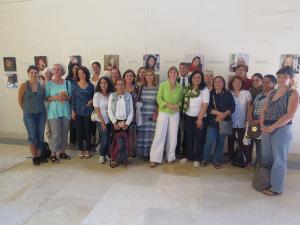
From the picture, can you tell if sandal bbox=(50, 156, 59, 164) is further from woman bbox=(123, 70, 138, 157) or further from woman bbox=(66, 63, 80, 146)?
woman bbox=(123, 70, 138, 157)

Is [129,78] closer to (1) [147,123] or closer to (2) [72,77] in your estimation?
(1) [147,123]

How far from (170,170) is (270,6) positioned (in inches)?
116

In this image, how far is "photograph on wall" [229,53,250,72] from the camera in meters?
4.14

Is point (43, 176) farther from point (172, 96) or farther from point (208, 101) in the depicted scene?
point (208, 101)

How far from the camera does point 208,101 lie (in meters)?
3.57

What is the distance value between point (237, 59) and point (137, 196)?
8.90ft

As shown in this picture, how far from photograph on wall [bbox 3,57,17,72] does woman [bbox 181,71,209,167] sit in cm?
362

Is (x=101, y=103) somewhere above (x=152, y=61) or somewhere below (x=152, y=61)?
below

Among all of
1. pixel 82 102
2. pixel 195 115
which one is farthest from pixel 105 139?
pixel 195 115

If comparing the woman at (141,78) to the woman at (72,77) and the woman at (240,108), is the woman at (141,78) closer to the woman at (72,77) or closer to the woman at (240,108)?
the woman at (72,77)

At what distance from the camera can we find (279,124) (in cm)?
280

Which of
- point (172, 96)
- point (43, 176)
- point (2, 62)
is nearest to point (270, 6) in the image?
point (172, 96)

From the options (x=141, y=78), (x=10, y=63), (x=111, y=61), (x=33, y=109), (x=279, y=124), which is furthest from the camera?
(x=10, y=63)

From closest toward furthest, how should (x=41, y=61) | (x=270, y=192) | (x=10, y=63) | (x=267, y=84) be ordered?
(x=270, y=192) → (x=267, y=84) → (x=41, y=61) → (x=10, y=63)
